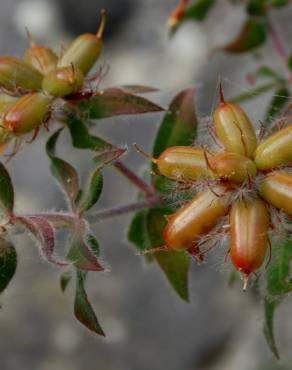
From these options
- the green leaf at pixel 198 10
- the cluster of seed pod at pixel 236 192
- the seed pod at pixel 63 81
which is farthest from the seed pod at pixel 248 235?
the green leaf at pixel 198 10

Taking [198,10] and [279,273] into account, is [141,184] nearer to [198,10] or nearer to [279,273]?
[279,273]

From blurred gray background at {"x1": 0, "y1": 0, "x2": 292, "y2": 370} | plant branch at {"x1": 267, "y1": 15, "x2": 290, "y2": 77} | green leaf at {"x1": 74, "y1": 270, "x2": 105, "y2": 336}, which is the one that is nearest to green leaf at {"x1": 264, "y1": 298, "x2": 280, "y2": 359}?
green leaf at {"x1": 74, "y1": 270, "x2": 105, "y2": 336}

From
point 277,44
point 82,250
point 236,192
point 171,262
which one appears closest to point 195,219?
point 236,192

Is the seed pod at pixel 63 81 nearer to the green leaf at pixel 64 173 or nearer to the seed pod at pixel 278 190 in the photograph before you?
the green leaf at pixel 64 173

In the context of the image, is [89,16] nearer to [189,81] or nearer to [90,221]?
[189,81]

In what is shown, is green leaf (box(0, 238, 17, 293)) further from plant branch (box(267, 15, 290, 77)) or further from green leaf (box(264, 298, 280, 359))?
plant branch (box(267, 15, 290, 77))
